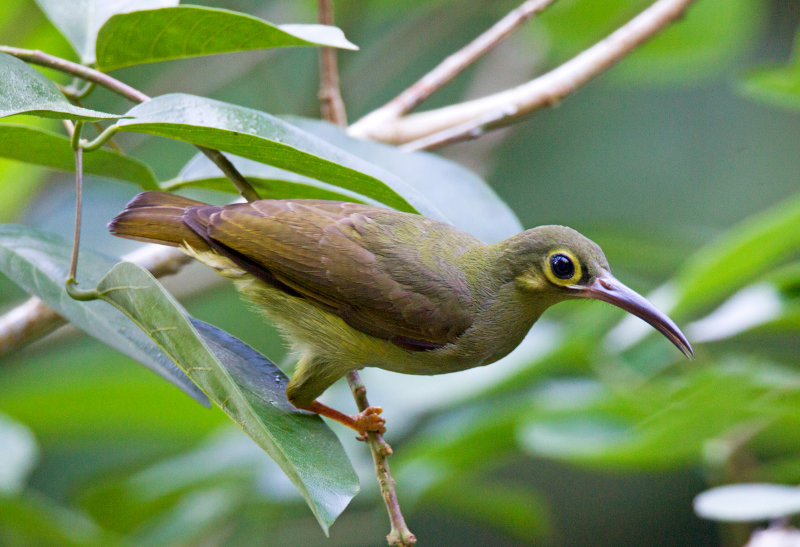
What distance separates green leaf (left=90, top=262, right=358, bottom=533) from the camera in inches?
63.2

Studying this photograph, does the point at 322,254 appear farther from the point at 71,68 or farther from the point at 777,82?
the point at 777,82

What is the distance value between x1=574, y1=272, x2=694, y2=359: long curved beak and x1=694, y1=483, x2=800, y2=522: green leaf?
43cm

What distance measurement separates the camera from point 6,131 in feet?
6.21

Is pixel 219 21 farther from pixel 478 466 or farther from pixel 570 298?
pixel 478 466

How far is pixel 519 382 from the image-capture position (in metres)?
3.41

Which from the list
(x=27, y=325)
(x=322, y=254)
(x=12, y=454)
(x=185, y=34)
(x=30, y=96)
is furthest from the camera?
(x=12, y=454)

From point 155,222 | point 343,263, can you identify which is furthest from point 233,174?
point 343,263

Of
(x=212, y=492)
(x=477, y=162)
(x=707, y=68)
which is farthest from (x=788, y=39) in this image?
(x=212, y=492)

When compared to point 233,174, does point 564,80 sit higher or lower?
higher

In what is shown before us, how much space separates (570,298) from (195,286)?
1888 millimetres

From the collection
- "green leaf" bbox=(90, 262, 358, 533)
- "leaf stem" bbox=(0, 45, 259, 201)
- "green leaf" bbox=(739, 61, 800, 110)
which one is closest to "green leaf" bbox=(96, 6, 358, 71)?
"leaf stem" bbox=(0, 45, 259, 201)

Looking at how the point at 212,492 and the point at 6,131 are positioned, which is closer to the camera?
the point at 6,131

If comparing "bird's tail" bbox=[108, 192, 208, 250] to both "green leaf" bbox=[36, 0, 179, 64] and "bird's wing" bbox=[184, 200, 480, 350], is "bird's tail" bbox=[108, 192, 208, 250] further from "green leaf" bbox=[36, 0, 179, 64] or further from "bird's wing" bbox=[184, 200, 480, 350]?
"green leaf" bbox=[36, 0, 179, 64]

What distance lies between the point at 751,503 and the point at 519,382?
3.89 ft
